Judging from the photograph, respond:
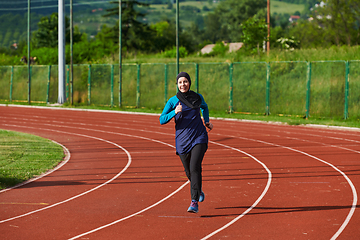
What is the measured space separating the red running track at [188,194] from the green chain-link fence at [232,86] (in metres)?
7.86

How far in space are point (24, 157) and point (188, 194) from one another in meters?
5.87

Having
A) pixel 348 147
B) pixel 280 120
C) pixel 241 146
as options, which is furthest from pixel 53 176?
pixel 280 120

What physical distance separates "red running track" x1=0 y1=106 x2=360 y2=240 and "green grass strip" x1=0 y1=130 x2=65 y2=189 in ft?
1.26

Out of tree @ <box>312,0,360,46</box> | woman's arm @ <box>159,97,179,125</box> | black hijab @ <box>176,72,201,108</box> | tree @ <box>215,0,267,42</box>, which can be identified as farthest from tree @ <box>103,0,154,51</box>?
black hijab @ <box>176,72,201,108</box>

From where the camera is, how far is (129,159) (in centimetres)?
1345

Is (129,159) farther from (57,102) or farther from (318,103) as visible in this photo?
(57,102)

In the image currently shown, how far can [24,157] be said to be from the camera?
13352 mm

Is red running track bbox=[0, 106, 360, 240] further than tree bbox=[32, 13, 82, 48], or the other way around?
tree bbox=[32, 13, 82, 48]

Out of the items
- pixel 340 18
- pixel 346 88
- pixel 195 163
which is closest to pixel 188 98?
pixel 195 163

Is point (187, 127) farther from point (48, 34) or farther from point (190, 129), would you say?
point (48, 34)

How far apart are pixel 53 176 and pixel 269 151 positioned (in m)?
6.39

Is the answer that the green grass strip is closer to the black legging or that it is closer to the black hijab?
the black legging

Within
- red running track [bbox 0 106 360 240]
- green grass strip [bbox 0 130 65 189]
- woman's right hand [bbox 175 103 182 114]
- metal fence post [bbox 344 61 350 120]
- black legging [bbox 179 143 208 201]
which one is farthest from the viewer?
metal fence post [bbox 344 61 350 120]

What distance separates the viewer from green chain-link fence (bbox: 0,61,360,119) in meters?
25.1
